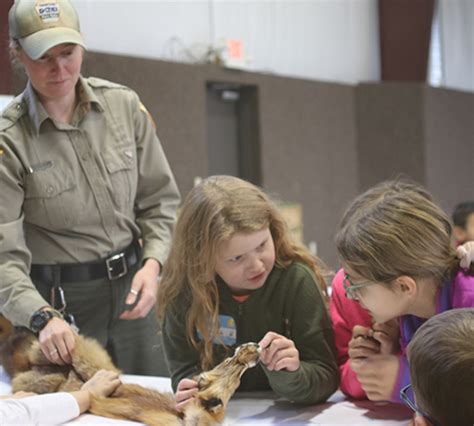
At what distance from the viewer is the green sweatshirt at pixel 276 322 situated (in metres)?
1.52

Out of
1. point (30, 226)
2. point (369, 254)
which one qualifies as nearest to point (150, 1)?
point (30, 226)

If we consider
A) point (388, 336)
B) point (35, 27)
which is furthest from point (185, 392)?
point (35, 27)

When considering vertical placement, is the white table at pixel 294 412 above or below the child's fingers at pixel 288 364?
below

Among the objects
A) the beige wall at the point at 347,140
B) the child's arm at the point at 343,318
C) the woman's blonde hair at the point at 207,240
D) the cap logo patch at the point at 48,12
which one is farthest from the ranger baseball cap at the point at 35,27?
the beige wall at the point at 347,140

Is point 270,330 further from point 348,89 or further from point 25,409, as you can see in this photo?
point 348,89

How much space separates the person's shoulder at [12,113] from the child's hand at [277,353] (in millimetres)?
628

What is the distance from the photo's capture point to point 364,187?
535 cm

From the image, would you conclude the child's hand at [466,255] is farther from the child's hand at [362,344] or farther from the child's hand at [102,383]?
the child's hand at [102,383]

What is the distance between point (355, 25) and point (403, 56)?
55 centimetres

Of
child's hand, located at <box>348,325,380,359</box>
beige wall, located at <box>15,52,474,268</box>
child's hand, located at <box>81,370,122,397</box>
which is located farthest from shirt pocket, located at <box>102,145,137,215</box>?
beige wall, located at <box>15,52,474,268</box>

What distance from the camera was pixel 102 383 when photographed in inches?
59.2

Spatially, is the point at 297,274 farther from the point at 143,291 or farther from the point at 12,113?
the point at 12,113

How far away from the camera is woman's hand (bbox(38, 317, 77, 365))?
1.48 m

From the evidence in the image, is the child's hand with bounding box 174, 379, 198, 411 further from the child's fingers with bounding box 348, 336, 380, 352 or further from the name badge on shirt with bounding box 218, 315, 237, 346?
the child's fingers with bounding box 348, 336, 380, 352
